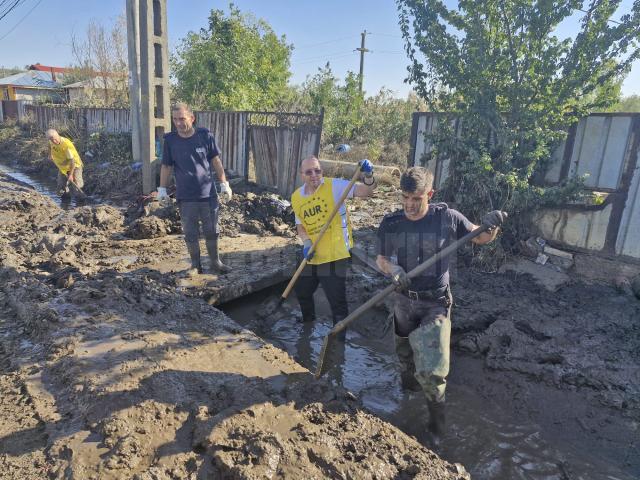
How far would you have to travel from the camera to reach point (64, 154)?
9.77m

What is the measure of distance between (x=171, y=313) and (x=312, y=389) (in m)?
1.85

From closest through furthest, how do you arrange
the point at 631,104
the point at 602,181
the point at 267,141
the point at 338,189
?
the point at 338,189
the point at 602,181
the point at 267,141
the point at 631,104

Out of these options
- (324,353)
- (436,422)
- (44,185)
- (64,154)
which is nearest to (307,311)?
(324,353)

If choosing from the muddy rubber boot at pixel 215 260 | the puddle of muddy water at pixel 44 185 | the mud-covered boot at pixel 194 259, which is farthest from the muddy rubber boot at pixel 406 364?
the puddle of muddy water at pixel 44 185

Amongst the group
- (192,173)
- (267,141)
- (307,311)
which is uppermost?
(267,141)

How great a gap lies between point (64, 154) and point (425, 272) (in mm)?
9373

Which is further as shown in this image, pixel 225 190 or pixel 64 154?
pixel 64 154

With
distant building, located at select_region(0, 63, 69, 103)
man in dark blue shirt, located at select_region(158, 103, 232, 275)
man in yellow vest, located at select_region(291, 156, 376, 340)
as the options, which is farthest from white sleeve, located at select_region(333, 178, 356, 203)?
distant building, located at select_region(0, 63, 69, 103)

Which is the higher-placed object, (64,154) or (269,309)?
(64,154)

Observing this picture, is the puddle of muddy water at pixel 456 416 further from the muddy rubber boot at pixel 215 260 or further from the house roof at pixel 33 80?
the house roof at pixel 33 80

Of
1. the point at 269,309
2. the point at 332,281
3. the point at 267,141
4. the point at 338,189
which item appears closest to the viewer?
the point at 338,189

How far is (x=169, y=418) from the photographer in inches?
108

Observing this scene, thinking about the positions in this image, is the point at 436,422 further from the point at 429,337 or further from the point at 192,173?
the point at 192,173

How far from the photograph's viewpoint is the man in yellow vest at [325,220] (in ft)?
13.4
